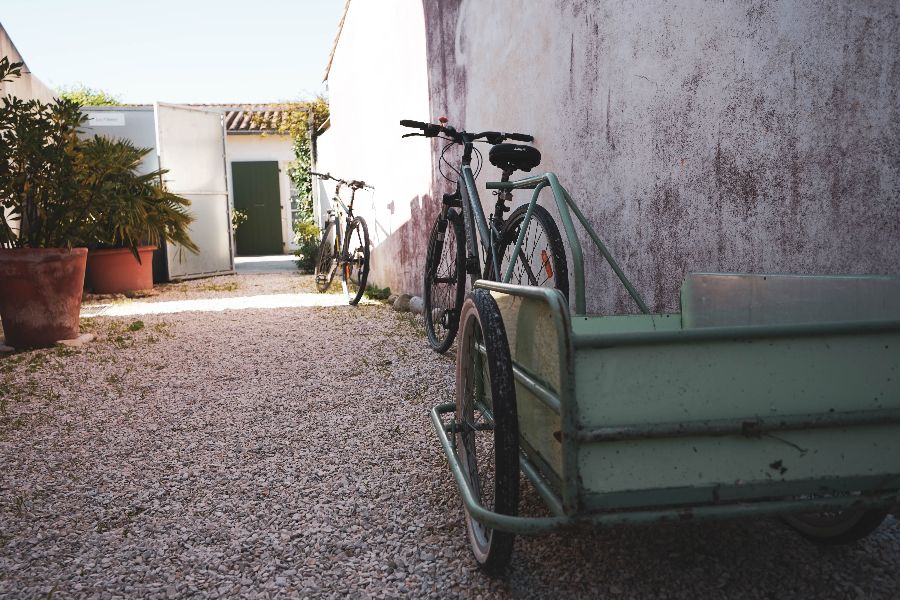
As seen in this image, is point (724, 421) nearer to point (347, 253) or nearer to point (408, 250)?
point (408, 250)

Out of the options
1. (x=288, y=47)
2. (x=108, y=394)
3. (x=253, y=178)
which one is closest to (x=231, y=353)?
(x=108, y=394)

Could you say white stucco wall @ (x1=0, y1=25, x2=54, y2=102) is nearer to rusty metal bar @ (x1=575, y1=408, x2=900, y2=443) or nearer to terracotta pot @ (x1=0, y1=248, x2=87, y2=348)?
terracotta pot @ (x1=0, y1=248, x2=87, y2=348)

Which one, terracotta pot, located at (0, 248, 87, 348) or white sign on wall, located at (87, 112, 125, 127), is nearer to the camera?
terracotta pot, located at (0, 248, 87, 348)

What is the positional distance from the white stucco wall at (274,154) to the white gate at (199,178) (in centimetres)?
573

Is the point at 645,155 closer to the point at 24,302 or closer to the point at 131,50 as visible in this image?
the point at 24,302

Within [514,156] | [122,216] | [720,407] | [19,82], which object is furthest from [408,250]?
[720,407]

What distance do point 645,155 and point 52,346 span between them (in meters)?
4.11

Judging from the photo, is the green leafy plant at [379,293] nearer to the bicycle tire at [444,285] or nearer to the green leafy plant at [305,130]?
the bicycle tire at [444,285]

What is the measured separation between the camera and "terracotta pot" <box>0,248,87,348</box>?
14.1 ft

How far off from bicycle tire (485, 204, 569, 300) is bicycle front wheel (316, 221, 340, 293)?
12.8 feet

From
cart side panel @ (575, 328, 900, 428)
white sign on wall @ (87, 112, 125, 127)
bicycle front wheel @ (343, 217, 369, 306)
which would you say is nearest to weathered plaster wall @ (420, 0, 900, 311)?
cart side panel @ (575, 328, 900, 428)

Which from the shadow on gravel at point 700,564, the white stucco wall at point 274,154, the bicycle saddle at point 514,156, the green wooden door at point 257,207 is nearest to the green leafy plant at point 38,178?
the bicycle saddle at point 514,156

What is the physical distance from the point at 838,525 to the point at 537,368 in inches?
32.5

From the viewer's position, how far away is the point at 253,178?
15.4m
